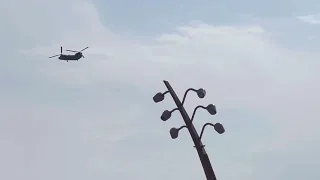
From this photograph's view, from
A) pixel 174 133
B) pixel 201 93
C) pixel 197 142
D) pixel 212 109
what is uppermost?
pixel 201 93

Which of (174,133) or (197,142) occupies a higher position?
(174,133)

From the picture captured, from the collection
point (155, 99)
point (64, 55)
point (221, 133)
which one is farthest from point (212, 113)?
point (64, 55)

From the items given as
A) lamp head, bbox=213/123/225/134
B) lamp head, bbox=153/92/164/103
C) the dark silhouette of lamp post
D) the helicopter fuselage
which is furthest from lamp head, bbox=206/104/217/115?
the helicopter fuselage

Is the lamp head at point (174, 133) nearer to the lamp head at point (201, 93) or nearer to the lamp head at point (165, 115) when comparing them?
the lamp head at point (165, 115)

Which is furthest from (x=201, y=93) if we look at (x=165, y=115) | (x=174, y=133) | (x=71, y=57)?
(x=71, y=57)

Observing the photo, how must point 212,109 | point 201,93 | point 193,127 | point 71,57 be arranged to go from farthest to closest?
point 71,57 < point 193,127 < point 201,93 < point 212,109

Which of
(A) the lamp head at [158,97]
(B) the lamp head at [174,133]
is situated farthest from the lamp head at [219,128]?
(A) the lamp head at [158,97]

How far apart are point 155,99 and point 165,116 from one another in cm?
63

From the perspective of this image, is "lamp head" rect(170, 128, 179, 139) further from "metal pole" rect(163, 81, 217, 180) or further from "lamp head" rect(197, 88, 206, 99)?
"lamp head" rect(197, 88, 206, 99)

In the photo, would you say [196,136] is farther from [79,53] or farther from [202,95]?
[79,53]

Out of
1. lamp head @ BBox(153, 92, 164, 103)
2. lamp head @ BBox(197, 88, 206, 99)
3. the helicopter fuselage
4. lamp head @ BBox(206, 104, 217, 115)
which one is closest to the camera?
lamp head @ BBox(206, 104, 217, 115)

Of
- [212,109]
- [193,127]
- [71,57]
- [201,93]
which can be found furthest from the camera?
[71,57]

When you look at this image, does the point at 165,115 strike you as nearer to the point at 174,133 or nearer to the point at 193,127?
the point at 174,133

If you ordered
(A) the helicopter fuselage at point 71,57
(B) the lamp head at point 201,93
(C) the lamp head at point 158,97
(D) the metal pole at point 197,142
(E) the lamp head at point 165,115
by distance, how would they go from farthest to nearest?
(A) the helicopter fuselage at point 71,57 → (C) the lamp head at point 158,97 → (E) the lamp head at point 165,115 → (D) the metal pole at point 197,142 → (B) the lamp head at point 201,93
